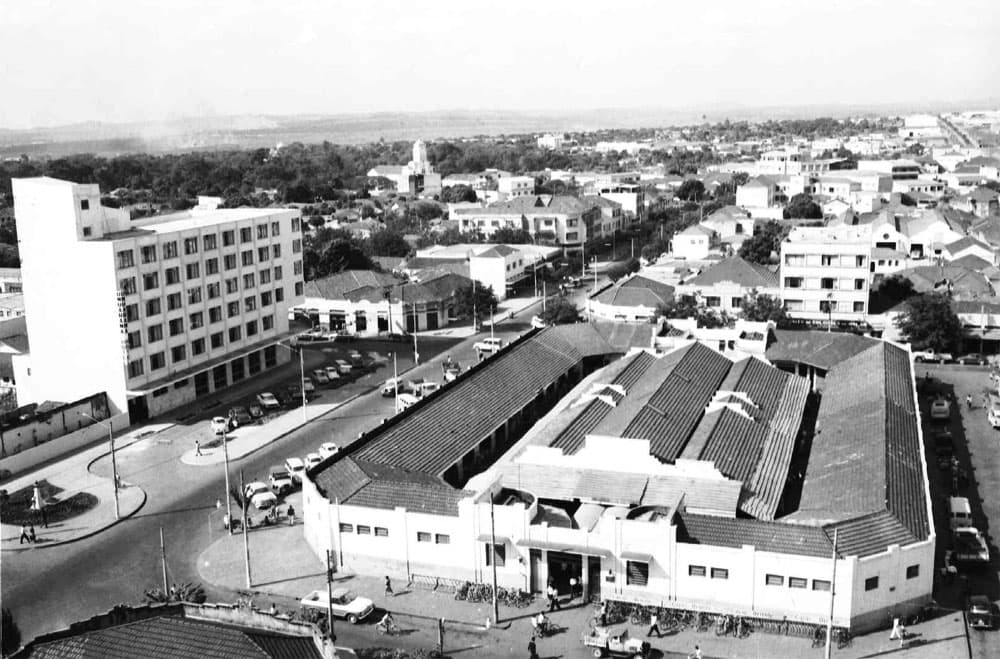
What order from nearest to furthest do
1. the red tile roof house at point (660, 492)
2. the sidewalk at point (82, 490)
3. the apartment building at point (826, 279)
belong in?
the red tile roof house at point (660, 492) → the sidewalk at point (82, 490) → the apartment building at point (826, 279)

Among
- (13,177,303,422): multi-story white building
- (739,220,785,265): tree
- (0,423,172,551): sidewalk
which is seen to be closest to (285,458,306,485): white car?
(0,423,172,551): sidewalk

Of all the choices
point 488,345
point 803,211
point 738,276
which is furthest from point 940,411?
point 803,211

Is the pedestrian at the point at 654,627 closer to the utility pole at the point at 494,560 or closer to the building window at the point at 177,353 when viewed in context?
the utility pole at the point at 494,560

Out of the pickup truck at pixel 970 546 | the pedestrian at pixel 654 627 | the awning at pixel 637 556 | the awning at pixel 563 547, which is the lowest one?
the pedestrian at pixel 654 627

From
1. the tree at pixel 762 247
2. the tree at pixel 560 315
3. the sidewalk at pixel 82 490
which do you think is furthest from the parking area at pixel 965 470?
the sidewalk at pixel 82 490

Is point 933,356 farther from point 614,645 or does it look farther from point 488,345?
point 614,645

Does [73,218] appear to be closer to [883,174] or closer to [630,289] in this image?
[630,289]
